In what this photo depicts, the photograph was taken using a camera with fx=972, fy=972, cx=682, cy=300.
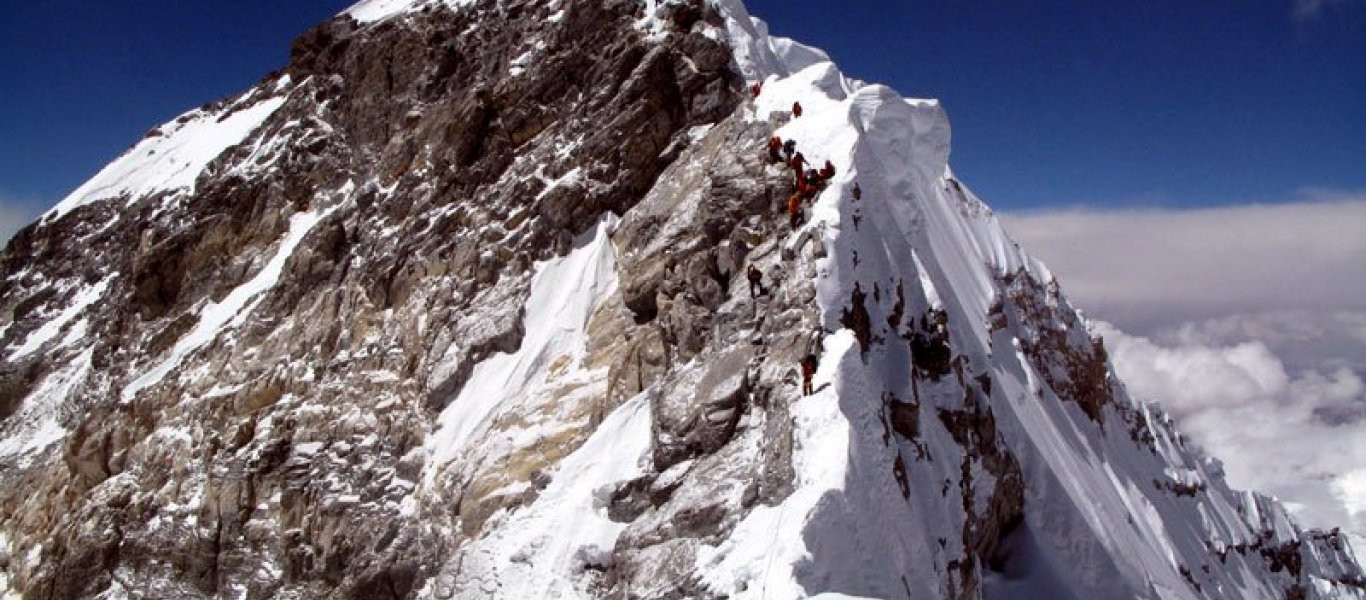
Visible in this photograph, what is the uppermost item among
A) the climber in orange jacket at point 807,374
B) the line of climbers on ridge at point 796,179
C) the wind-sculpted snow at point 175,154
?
the wind-sculpted snow at point 175,154

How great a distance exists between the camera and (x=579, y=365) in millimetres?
21938

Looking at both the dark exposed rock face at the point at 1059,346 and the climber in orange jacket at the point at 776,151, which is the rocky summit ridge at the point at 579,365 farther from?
the dark exposed rock face at the point at 1059,346

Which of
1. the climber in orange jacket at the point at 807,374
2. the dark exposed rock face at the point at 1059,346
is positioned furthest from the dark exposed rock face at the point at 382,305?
the dark exposed rock face at the point at 1059,346

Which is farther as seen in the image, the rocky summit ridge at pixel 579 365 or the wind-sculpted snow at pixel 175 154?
the wind-sculpted snow at pixel 175 154

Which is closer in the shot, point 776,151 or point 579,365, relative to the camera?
point 776,151

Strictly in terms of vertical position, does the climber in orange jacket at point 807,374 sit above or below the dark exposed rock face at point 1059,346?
below

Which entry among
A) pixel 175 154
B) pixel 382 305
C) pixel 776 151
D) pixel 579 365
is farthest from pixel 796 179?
pixel 175 154

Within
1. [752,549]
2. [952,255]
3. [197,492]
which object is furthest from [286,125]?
[752,549]

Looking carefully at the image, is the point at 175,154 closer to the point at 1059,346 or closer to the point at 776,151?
the point at 776,151

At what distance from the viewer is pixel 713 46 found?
82.5 feet

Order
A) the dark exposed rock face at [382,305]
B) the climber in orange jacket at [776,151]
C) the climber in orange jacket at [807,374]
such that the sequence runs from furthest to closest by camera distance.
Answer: the dark exposed rock face at [382,305], the climber in orange jacket at [776,151], the climber in orange jacket at [807,374]

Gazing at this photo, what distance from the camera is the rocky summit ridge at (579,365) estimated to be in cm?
1644

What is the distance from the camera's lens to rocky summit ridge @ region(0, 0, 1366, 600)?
16438 mm

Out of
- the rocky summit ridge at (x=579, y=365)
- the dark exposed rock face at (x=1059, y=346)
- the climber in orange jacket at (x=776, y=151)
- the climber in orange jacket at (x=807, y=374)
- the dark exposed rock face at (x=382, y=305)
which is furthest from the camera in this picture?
the dark exposed rock face at (x=1059, y=346)
